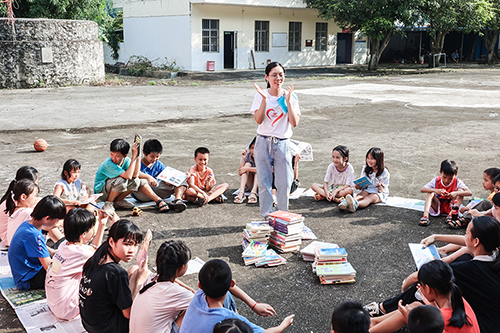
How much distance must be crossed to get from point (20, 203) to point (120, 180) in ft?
5.76

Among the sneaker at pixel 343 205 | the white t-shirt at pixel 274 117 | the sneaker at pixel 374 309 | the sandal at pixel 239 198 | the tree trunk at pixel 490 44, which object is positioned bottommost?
the sneaker at pixel 374 309

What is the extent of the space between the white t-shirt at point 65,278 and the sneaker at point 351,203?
369cm

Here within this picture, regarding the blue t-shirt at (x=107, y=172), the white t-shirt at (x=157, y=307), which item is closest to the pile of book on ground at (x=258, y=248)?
the white t-shirt at (x=157, y=307)

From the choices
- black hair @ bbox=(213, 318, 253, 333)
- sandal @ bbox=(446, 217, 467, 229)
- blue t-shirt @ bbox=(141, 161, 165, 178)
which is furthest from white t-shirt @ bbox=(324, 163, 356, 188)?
black hair @ bbox=(213, 318, 253, 333)

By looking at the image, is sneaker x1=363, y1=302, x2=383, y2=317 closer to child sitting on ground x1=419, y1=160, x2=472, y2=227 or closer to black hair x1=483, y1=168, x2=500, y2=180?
child sitting on ground x1=419, y1=160, x2=472, y2=227

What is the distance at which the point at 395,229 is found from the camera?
593 cm

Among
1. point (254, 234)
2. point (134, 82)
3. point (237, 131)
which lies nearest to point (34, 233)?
point (254, 234)

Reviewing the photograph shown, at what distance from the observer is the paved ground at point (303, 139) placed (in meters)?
4.76

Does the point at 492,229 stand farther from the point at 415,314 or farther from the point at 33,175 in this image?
the point at 33,175

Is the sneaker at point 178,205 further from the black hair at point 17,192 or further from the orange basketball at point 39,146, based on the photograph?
the orange basketball at point 39,146

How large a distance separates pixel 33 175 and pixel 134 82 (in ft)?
62.7

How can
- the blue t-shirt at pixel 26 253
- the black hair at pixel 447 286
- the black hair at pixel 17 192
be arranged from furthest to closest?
1. the black hair at pixel 17 192
2. the blue t-shirt at pixel 26 253
3. the black hair at pixel 447 286

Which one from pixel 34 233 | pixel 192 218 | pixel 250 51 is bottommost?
pixel 192 218

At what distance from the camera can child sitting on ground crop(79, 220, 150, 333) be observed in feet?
11.2
